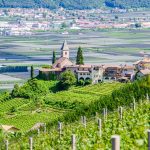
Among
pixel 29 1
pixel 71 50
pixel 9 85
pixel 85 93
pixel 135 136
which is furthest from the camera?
pixel 29 1

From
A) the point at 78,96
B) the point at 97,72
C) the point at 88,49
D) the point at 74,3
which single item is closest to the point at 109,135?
the point at 78,96

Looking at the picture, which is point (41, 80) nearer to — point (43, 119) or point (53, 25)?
point (43, 119)

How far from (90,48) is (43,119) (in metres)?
36.6

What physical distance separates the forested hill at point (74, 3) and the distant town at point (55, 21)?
163 inches

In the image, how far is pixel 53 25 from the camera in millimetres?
92250

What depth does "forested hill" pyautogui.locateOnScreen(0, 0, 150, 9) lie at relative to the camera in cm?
13150

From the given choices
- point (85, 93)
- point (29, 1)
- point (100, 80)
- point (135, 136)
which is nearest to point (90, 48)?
point (100, 80)

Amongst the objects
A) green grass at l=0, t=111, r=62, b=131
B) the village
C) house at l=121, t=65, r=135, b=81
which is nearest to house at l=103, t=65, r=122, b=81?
the village

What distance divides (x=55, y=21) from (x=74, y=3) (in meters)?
35.6

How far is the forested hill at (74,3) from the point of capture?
13150 centimetres

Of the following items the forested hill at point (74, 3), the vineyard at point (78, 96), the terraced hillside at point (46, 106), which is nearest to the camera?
the terraced hillside at point (46, 106)

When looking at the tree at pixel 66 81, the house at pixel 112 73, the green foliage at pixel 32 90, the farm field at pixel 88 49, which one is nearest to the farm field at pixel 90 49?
the farm field at pixel 88 49

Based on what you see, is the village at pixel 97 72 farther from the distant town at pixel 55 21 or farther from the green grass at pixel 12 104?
the distant town at pixel 55 21

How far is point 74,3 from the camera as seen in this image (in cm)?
13488
